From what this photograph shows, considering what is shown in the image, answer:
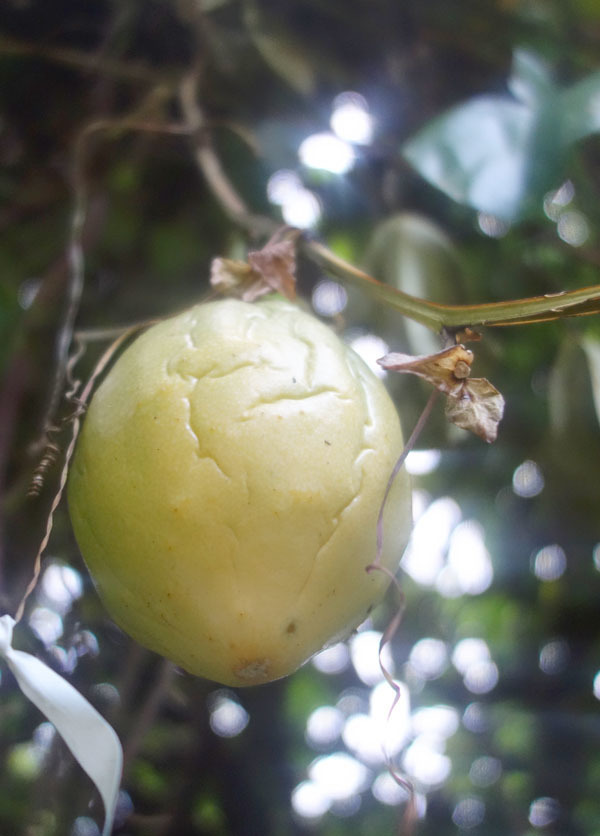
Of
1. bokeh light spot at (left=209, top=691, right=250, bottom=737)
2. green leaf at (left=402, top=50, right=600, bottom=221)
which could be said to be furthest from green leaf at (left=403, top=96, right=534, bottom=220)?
bokeh light spot at (left=209, top=691, right=250, bottom=737)

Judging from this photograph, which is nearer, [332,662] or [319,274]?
[319,274]

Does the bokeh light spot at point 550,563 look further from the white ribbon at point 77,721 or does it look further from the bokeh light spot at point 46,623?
the white ribbon at point 77,721

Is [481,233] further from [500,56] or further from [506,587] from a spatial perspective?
[506,587]

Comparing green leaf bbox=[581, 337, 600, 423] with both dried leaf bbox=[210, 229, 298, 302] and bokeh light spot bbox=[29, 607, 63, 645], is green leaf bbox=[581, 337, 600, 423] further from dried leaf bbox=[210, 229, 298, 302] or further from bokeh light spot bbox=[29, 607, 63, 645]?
bokeh light spot bbox=[29, 607, 63, 645]

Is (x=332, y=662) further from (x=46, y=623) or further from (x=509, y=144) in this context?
(x=509, y=144)

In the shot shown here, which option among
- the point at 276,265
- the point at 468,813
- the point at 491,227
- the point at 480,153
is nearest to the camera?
the point at 276,265

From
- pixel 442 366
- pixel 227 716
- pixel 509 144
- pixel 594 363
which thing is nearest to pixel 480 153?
pixel 509 144

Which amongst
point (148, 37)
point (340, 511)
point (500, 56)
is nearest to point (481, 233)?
point (500, 56)

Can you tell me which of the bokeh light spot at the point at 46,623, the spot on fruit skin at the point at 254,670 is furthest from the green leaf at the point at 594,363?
the bokeh light spot at the point at 46,623
